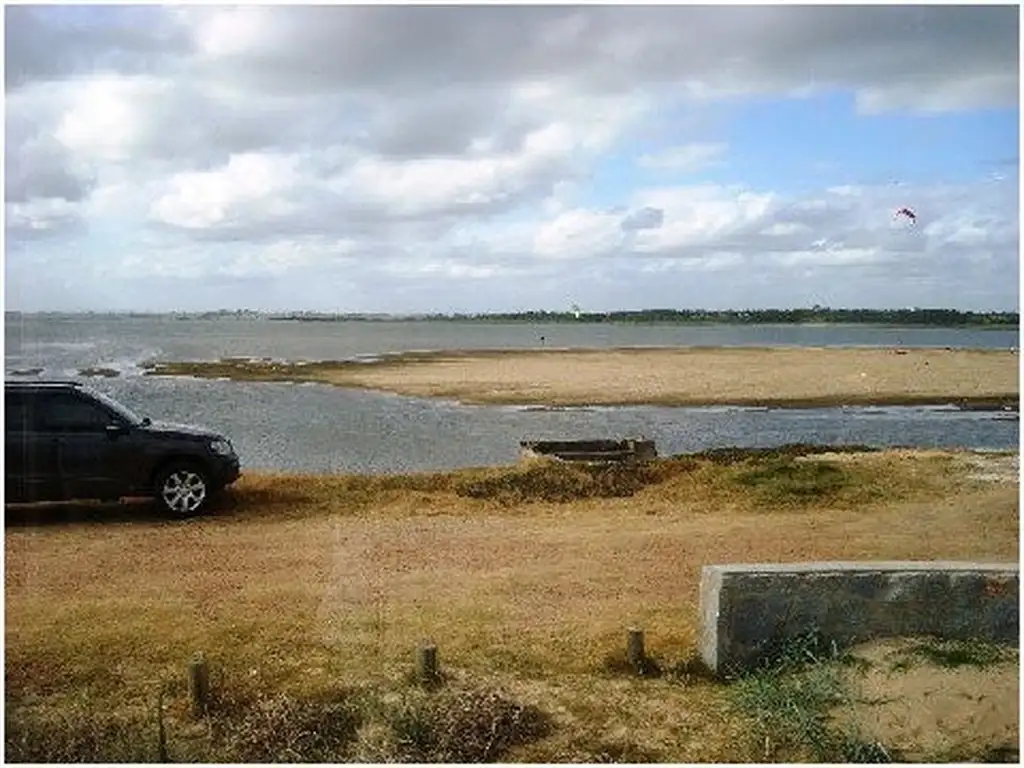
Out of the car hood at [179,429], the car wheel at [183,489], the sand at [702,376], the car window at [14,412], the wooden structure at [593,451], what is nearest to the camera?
the car window at [14,412]

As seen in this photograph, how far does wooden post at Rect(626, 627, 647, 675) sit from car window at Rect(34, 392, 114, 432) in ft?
17.1

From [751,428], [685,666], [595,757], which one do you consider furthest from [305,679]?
[751,428]

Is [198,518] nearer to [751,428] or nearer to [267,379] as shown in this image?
[751,428]

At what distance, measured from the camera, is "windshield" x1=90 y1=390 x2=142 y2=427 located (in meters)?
9.70

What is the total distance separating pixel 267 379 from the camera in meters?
21.6

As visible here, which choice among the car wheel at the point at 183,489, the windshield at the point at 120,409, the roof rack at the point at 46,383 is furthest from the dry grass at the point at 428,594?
the roof rack at the point at 46,383

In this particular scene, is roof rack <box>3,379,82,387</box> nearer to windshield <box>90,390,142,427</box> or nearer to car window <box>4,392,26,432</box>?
car window <box>4,392,26,432</box>

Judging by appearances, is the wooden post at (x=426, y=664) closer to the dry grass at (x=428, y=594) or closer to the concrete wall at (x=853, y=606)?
the dry grass at (x=428, y=594)

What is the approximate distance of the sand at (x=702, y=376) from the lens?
13562 millimetres

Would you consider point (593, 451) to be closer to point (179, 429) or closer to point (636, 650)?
point (179, 429)

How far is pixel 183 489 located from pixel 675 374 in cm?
1582

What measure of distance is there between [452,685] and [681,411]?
15.2m

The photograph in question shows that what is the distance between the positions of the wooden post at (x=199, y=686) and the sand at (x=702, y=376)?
21.1 feet

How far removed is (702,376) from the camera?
76.7 feet
